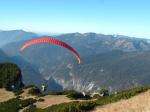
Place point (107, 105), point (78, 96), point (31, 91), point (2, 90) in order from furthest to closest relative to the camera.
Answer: point (2, 90) < point (31, 91) < point (78, 96) < point (107, 105)

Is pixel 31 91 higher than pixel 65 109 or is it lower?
lower

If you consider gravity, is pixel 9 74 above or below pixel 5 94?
below

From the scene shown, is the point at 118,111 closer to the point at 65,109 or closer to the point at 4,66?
the point at 65,109

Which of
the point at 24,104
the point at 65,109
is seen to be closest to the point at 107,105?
the point at 65,109

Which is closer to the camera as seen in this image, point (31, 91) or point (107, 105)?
point (107, 105)

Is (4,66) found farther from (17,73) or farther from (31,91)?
(31,91)

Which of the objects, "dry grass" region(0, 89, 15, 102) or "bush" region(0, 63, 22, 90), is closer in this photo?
"dry grass" region(0, 89, 15, 102)

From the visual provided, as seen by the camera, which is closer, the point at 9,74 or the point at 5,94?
the point at 5,94

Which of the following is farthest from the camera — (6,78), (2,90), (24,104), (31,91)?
(6,78)

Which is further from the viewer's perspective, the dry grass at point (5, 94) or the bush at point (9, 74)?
the bush at point (9, 74)

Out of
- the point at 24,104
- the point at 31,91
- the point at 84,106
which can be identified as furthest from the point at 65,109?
the point at 31,91
